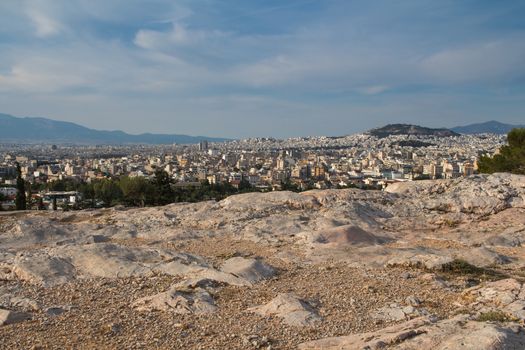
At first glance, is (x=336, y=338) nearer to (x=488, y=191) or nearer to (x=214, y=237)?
(x=214, y=237)

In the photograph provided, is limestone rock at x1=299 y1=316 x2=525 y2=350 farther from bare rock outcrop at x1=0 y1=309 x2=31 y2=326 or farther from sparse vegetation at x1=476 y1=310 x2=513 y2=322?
bare rock outcrop at x1=0 y1=309 x2=31 y2=326

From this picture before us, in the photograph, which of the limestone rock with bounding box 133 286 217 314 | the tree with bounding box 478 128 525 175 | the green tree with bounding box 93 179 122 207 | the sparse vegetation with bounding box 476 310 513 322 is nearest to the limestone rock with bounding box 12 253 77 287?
the limestone rock with bounding box 133 286 217 314

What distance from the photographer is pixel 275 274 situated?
9141 millimetres

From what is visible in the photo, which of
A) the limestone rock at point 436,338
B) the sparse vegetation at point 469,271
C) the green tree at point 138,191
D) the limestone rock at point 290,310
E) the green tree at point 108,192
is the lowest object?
the green tree at point 108,192

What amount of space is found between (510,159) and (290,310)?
22027 millimetres

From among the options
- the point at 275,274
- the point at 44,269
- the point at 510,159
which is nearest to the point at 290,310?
the point at 275,274

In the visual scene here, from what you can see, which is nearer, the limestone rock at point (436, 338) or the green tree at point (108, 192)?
the limestone rock at point (436, 338)

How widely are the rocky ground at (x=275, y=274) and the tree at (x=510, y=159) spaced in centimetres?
967

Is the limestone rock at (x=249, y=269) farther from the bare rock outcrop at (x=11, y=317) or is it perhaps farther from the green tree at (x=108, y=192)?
the green tree at (x=108, y=192)

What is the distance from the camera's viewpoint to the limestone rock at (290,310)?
6.76m

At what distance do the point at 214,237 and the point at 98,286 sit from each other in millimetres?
4537

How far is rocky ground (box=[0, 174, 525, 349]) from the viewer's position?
6.25 metres

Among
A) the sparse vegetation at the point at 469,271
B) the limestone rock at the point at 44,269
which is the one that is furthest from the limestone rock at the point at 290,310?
the limestone rock at the point at 44,269

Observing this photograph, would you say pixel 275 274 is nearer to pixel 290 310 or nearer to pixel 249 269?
pixel 249 269
